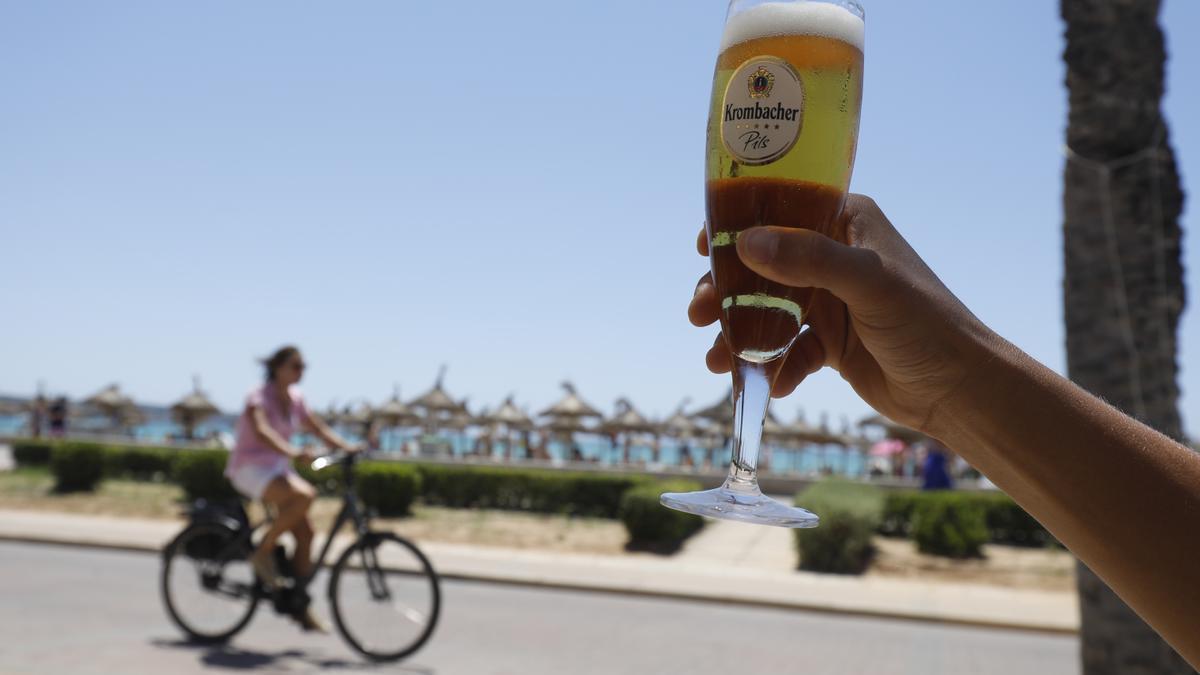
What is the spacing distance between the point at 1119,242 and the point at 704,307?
4902 mm

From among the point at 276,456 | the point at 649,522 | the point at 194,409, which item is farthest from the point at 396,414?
the point at 276,456

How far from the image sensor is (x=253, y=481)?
7.38 metres

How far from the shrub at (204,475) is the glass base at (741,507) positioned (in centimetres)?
1826

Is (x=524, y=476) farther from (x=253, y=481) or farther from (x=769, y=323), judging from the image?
(x=769, y=323)

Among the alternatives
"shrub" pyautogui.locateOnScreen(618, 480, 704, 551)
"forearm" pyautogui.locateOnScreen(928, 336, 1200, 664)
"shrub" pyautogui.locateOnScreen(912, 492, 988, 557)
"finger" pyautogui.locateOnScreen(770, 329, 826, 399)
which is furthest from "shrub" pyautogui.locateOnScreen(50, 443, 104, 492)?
"forearm" pyautogui.locateOnScreen(928, 336, 1200, 664)

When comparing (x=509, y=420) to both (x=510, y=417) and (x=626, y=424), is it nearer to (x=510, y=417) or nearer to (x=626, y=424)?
(x=510, y=417)

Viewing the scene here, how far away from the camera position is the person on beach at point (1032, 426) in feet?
3.36

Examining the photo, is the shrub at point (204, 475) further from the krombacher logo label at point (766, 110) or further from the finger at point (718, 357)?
the krombacher logo label at point (766, 110)

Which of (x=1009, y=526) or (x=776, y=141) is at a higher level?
A: (x=776, y=141)

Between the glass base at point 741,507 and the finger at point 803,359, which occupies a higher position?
the finger at point 803,359

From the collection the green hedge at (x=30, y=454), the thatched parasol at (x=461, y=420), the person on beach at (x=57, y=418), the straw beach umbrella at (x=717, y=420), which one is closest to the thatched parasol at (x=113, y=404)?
the person on beach at (x=57, y=418)

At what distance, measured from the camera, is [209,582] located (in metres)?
7.86

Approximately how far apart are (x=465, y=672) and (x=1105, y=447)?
275 inches

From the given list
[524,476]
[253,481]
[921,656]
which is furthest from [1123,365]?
[524,476]
